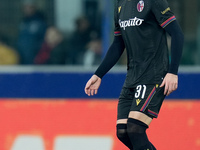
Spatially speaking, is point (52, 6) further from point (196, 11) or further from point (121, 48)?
point (121, 48)

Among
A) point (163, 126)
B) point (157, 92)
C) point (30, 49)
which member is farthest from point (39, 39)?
point (157, 92)

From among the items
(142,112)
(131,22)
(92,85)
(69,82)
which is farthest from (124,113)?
(69,82)

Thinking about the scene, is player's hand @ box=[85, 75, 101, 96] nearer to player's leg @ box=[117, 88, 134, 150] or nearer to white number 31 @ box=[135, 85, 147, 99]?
player's leg @ box=[117, 88, 134, 150]

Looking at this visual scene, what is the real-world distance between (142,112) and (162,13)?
0.73m

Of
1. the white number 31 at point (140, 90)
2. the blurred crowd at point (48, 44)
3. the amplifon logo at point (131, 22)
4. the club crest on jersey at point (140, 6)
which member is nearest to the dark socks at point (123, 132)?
the white number 31 at point (140, 90)

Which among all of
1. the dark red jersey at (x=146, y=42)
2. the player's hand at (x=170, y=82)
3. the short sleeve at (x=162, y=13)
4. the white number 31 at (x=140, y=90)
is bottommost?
the white number 31 at (x=140, y=90)

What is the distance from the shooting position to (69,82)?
21.0 feet

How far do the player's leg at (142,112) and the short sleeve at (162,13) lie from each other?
0.48m

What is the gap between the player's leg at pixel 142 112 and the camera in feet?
12.9

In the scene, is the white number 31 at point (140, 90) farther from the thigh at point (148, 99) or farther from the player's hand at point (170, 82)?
the player's hand at point (170, 82)

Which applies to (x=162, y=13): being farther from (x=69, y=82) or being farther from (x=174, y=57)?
(x=69, y=82)

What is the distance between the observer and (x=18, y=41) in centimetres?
662

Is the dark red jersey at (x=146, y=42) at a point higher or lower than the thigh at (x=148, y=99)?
higher

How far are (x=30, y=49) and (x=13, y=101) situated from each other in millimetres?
905
